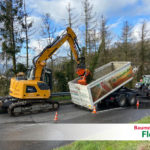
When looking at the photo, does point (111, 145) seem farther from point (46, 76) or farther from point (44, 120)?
point (46, 76)

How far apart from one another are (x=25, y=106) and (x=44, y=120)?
185 cm

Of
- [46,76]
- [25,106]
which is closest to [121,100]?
[46,76]

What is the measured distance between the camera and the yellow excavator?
32.7ft

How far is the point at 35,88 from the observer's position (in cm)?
1039

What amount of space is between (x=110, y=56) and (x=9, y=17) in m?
13.5

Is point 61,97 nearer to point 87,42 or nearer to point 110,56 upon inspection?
point 87,42

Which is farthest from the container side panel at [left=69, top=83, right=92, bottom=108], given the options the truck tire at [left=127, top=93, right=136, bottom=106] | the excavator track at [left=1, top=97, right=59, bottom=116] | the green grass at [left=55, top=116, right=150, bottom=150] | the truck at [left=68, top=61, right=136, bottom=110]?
the green grass at [left=55, top=116, right=150, bottom=150]

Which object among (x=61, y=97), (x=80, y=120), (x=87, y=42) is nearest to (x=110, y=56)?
(x=87, y=42)

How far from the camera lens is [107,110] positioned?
10891 millimetres

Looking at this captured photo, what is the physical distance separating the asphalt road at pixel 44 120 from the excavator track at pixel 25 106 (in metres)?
0.41

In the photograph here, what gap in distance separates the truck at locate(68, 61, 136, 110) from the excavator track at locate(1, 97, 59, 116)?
1890 mm

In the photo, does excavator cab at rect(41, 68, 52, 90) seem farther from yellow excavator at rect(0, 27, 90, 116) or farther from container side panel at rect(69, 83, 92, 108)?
container side panel at rect(69, 83, 92, 108)

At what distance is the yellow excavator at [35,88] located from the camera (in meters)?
9.96

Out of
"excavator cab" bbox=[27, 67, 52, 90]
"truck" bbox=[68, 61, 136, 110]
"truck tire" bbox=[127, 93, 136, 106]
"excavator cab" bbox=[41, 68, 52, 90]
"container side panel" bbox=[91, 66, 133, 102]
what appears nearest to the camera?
"truck" bbox=[68, 61, 136, 110]
